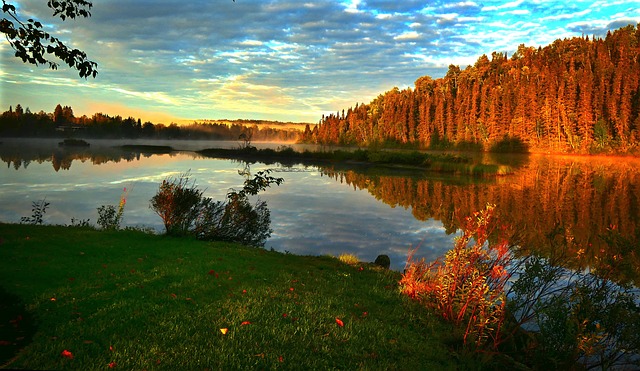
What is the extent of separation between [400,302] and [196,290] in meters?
4.61

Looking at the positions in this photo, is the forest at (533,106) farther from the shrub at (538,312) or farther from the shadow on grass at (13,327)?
the shadow on grass at (13,327)

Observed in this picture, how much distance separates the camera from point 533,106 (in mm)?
99250

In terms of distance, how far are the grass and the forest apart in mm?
91656

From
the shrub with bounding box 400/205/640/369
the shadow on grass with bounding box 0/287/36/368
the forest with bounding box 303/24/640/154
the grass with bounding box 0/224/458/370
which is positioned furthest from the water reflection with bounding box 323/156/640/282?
the forest with bounding box 303/24/640/154

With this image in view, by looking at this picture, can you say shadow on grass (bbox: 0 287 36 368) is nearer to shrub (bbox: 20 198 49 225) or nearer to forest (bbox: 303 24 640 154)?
shrub (bbox: 20 198 49 225)

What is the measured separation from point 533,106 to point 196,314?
352 ft

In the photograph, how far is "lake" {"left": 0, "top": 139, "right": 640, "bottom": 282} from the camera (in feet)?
60.1

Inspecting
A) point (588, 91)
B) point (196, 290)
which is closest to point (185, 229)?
point (196, 290)

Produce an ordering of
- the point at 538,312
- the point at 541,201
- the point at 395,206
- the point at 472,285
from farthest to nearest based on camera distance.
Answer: the point at 541,201 → the point at 395,206 → the point at 472,285 → the point at 538,312

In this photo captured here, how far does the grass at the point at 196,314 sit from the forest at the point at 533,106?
91.7 m

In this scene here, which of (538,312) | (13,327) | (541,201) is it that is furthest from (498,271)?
(541,201)

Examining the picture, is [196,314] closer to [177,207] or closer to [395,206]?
[177,207]

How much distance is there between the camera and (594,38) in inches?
5241

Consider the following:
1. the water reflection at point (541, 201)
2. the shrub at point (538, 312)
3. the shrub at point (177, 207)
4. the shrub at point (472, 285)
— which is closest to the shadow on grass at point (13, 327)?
the shrub at point (538, 312)
